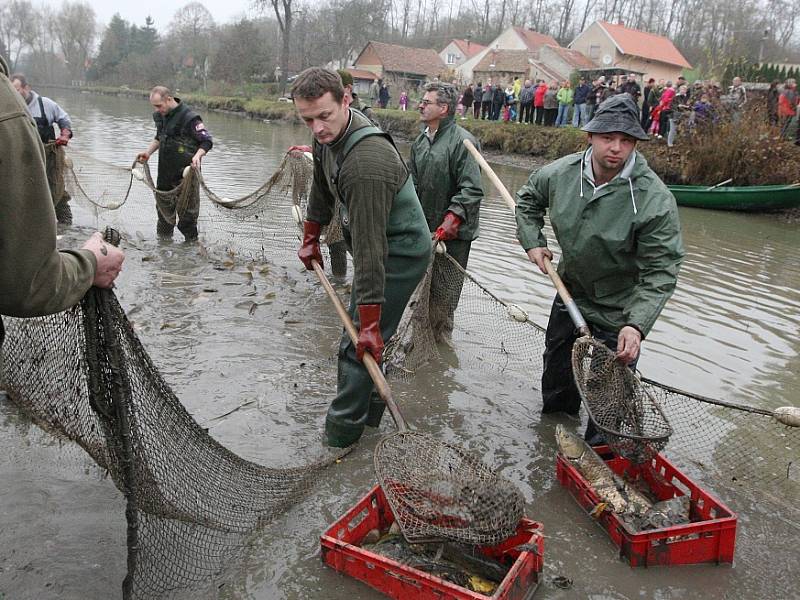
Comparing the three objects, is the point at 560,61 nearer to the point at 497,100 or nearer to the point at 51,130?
the point at 497,100

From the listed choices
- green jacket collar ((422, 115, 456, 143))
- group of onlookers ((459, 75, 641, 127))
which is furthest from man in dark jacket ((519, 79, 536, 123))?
green jacket collar ((422, 115, 456, 143))

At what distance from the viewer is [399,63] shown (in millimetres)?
57625

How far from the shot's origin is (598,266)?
3740 mm

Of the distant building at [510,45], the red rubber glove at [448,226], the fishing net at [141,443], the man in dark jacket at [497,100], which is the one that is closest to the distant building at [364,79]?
the distant building at [510,45]

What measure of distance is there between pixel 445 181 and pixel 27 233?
3.84 m

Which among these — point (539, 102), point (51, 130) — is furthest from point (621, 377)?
point (539, 102)

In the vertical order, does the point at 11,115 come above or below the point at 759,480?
above

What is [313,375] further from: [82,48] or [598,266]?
[82,48]

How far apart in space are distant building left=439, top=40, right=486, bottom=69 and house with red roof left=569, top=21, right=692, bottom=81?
15345mm

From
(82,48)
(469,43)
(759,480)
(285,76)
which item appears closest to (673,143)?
(759,480)

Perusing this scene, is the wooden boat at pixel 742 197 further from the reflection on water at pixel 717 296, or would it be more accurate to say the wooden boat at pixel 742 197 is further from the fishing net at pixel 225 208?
the fishing net at pixel 225 208

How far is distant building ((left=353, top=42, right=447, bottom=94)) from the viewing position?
56906 millimetres

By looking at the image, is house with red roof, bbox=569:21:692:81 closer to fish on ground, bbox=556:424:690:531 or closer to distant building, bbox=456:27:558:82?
distant building, bbox=456:27:558:82

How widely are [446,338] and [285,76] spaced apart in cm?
5285
